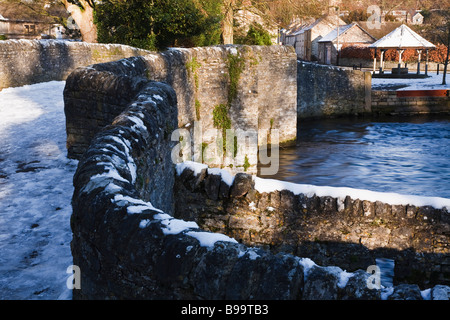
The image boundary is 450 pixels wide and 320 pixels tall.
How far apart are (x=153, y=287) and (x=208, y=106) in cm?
1292

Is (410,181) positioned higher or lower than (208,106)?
lower

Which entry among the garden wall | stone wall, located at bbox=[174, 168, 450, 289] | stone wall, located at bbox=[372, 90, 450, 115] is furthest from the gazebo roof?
the garden wall

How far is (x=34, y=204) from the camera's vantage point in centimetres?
548

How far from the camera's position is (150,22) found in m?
18.4

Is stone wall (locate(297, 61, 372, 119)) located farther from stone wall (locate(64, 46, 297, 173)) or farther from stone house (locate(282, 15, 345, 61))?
stone house (locate(282, 15, 345, 61))

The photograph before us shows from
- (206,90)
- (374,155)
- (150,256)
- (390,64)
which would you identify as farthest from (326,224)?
(390,64)

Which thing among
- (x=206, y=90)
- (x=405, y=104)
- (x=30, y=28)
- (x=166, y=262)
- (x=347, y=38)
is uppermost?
(x=30, y=28)

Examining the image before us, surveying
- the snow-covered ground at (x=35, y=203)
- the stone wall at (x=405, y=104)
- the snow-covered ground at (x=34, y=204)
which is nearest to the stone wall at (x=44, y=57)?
the snow-covered ground at (x=35, y=203)

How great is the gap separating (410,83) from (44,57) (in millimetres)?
27610

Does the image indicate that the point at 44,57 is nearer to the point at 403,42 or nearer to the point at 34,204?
the point at 34,204

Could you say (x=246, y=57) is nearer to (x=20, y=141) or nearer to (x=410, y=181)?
(x=410, y=181)

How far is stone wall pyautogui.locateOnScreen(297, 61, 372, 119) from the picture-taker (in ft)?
83.8

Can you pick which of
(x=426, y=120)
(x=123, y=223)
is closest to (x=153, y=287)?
(x=123, y=223)

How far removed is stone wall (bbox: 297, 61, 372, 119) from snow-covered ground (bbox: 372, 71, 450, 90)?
188 inches
